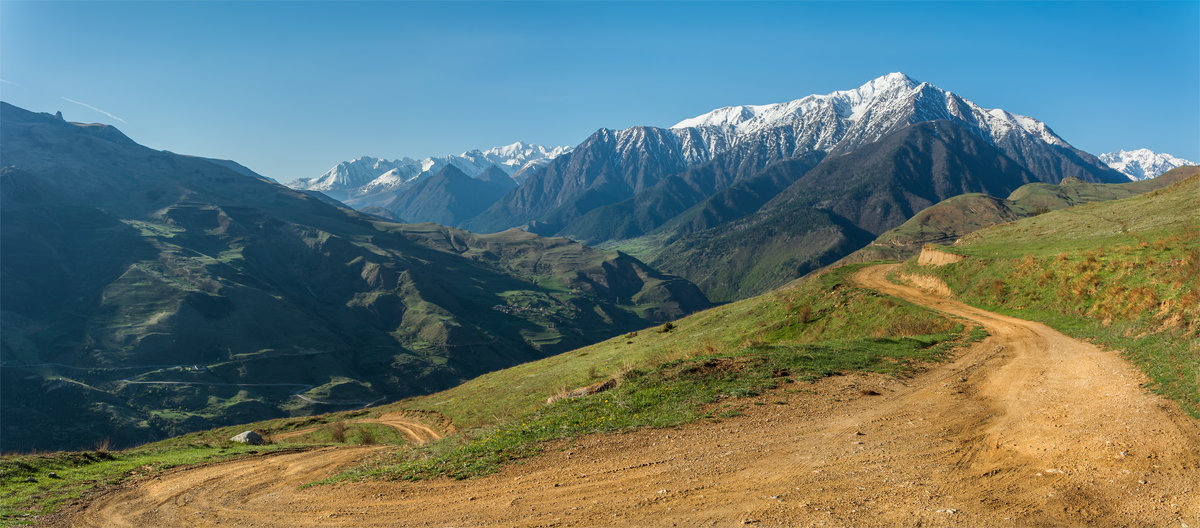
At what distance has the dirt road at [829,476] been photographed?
12.2m

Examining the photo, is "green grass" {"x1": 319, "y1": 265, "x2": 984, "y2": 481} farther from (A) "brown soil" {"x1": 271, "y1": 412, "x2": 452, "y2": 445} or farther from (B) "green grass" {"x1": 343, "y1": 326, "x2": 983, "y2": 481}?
(A) "brown soil" {"x1": 271, "y1": 412, "x2": 452, "y2": 445}

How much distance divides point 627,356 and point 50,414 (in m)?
204

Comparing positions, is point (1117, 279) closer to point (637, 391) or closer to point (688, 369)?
point (688, 369)

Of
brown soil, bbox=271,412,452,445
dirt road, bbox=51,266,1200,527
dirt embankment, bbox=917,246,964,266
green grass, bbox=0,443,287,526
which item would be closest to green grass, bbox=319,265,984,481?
dirt road, bbox=51,266,1200,527

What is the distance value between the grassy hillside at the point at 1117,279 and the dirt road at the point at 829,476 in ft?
11.1

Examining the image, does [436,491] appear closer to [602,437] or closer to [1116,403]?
[602,437]

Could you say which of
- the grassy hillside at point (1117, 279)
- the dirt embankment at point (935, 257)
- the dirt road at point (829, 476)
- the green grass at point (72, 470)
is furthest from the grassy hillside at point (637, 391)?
the dirt embankment at point (935, 257)

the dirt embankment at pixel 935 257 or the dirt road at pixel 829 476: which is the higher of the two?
the dirt embankment at pixel 935 257

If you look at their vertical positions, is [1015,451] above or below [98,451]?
above

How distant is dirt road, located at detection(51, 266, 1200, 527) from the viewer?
12.2 m

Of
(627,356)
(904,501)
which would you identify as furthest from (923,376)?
(627,356)

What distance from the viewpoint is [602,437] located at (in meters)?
18.9

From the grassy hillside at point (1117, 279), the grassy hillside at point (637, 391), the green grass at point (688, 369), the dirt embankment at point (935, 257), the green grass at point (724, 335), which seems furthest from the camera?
the dirt embankment at point (935, 257)

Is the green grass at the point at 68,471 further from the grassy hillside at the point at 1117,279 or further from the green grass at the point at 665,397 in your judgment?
the grassy hillside at the point at 1117,279
